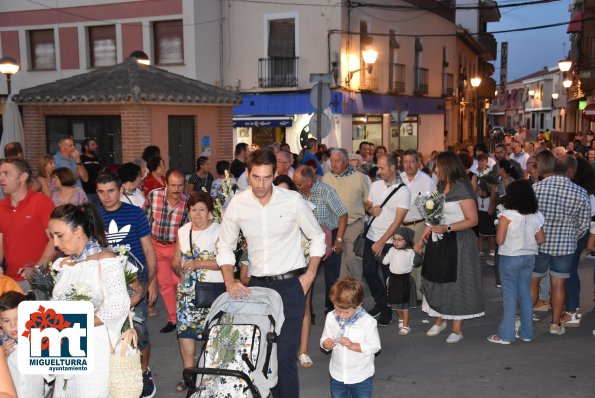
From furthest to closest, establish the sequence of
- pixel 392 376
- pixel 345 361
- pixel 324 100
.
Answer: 1. pixel 324 100
2. pixel 392 376
3. pixel 345 361

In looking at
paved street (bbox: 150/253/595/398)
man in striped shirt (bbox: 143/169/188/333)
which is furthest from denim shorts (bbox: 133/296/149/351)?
man in striped shirt (bbox: 143/169/188/333)

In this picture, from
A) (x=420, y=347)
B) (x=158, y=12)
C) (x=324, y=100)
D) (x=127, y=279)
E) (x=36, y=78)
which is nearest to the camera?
(x=127, y=279)

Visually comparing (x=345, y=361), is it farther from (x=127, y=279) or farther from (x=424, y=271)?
(x=424, y=271)

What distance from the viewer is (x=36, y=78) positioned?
24828 mm

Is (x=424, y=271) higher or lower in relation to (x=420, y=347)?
higher

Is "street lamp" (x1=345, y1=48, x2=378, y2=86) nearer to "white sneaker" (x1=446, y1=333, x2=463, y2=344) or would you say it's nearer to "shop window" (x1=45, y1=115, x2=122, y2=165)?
"shop window" (x1=45, y1=115, x2=122, y2=165)

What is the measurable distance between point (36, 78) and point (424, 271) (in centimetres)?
2193

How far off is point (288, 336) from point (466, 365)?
2359mm

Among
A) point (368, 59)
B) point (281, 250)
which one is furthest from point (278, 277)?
point (368, 59)

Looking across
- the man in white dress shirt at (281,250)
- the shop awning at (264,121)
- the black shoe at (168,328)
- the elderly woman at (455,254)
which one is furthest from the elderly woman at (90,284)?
the shop awning at (264,121)

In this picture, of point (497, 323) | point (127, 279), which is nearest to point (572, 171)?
point (497, 323)

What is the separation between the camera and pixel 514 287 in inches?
270

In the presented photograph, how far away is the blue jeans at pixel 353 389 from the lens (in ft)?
15.6

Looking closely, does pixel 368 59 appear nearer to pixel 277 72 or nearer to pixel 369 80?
pixel 369 80
